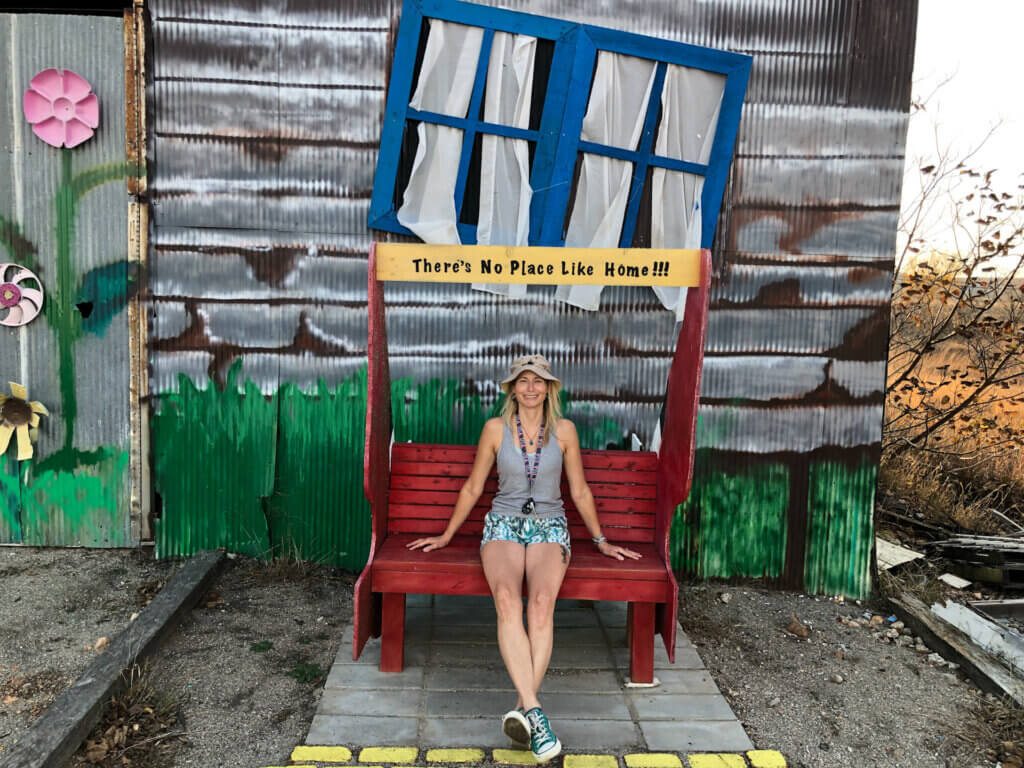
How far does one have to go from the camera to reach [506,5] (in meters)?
4.68

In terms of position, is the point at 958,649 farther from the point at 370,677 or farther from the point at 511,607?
the point at 370,677

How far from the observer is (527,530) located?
377 cm

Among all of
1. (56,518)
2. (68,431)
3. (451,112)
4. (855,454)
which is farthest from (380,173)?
(855,454)

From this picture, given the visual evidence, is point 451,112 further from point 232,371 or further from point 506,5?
point 232,371

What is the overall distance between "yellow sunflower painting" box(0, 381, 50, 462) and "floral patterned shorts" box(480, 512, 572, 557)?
3315mm

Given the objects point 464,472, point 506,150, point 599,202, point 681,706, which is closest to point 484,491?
point 464,472

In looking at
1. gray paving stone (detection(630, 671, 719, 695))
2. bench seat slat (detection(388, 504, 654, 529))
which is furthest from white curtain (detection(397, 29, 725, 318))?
gray paving stone (detection(630, 671, 719, 695))

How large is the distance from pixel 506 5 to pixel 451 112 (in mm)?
729

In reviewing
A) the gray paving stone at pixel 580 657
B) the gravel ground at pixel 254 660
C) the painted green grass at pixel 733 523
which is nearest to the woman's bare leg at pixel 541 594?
the gray paving stone at pixel 580 657

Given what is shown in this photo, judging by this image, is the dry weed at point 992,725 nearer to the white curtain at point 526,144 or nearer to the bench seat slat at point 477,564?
the bench seat slat at point 477,564

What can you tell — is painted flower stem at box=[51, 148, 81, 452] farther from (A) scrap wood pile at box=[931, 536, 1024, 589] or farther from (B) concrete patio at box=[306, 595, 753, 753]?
(A) scrap wood pile at box=[931, 536, 1024, 589]

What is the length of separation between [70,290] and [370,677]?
3.28 meters

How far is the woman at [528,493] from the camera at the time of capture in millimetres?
3607

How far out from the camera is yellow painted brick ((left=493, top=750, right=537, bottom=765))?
3068mm
